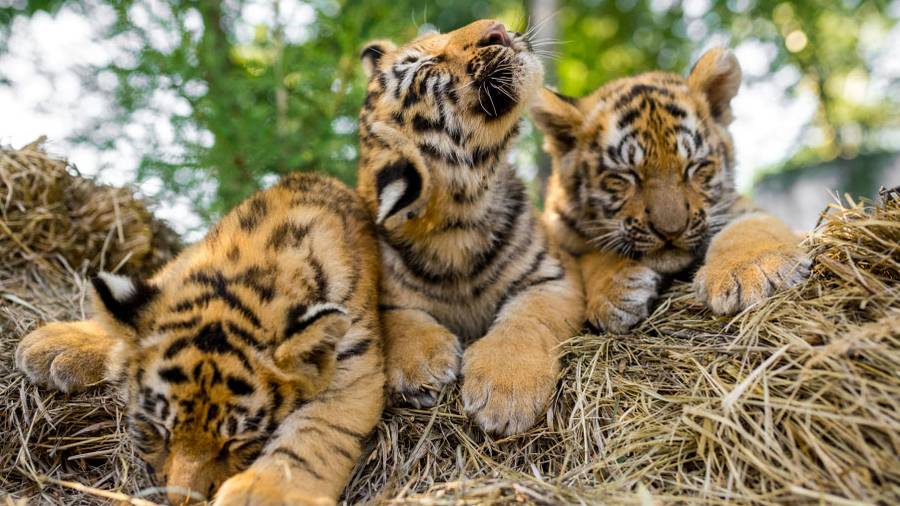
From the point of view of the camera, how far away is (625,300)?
9.94 ft

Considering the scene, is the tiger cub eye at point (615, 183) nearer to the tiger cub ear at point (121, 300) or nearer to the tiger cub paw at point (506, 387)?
the tiger cub paw at point (506, 387)

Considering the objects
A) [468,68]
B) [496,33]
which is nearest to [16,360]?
[468,68]

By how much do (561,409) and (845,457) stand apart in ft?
3.41

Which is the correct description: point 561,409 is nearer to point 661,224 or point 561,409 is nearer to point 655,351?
point 655,351

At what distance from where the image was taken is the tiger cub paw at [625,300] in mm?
3000

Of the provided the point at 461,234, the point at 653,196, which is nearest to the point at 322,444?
the point at 461,234

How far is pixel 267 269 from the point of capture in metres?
2.54

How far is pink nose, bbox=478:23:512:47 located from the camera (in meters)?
2.94

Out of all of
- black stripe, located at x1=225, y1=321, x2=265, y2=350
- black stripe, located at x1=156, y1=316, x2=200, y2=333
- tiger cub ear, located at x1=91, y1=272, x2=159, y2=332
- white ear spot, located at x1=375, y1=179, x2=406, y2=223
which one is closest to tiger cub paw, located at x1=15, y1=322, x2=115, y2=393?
tiger cub ear, located at x1=91, y1=272, x2=159, y2=332

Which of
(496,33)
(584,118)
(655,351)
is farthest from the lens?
(584,118)

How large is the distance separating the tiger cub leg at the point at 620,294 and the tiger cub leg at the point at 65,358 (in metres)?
2.17

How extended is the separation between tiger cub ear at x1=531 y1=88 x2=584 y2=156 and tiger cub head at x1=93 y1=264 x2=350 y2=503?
1.96 m

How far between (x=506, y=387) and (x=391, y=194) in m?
0.91

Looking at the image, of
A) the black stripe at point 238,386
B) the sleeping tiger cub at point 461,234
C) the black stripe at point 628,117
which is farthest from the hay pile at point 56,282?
the black stripe at point 628,117
